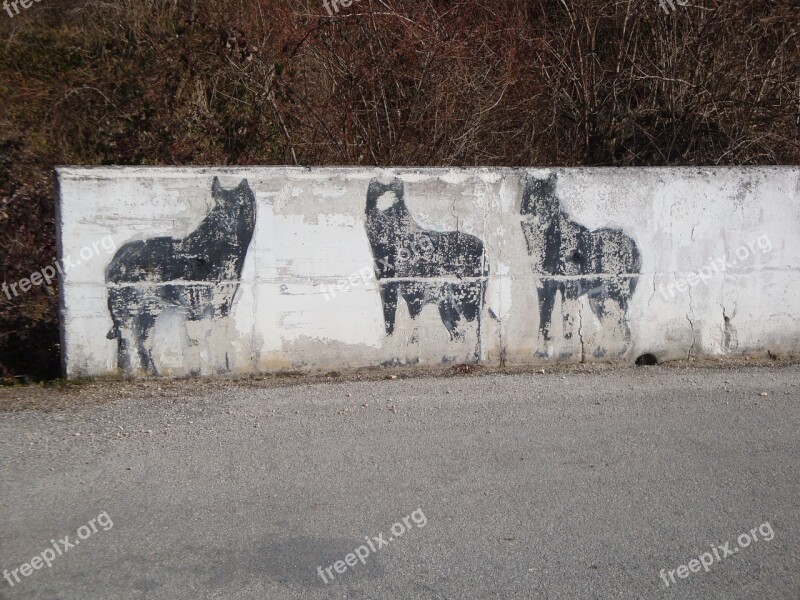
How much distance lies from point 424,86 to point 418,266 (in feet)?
11.8

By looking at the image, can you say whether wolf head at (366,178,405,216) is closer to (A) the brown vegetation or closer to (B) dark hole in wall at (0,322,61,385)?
(A) the brown vegetation

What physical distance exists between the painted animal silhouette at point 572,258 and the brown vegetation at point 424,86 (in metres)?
2.72

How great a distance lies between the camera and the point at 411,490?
4254 mm

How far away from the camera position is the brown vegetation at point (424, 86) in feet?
28.8

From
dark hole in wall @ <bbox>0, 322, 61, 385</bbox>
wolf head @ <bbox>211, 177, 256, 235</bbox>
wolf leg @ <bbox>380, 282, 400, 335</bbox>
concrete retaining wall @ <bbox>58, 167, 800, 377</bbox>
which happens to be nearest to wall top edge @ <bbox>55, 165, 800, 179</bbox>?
concrete retaining wall @ <bbox>58, 167, 800, 377</bbox>

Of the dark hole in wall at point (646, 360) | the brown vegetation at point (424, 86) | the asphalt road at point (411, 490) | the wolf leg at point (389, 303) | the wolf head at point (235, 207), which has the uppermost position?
the brown vegetation at point (424, 86)

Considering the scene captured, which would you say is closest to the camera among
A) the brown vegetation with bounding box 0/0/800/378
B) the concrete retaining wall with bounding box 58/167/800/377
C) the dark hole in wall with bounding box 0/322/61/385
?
the concrete retaining wall with bounding box 58/167/800/377

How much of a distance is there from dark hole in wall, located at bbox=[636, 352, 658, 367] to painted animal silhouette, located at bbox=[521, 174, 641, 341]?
29cm

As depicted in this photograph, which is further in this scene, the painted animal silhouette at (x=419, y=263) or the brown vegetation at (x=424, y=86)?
the brown vegetation at (x=424, y=86)

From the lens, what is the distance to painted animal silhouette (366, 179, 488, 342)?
6109 millimetres

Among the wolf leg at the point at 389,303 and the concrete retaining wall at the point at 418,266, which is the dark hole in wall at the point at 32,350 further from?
the wolf leg at the point at 389,303

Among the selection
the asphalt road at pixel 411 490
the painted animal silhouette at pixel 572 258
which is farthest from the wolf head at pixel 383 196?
the asphalt road at pixel 411 490

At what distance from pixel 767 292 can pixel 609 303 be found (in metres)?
1.51

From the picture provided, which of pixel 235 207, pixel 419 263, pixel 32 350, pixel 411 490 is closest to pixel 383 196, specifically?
pixel 419 263
